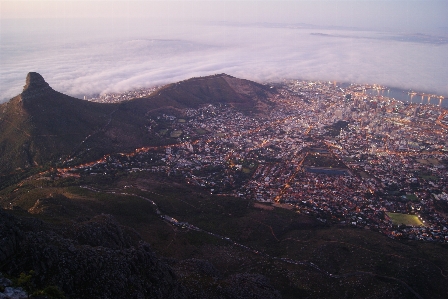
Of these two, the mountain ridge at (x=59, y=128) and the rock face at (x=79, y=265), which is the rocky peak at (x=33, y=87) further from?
the rock face at (x=79, y=265)

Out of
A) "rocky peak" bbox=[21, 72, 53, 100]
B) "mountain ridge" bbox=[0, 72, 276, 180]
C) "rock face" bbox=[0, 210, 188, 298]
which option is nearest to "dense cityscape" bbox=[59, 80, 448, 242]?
"mountain ridge" bbox=[0, 72, 276, 180]

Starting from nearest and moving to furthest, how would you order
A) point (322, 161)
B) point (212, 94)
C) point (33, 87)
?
point (33, 87)
point (322, 161)
point (212, 94)

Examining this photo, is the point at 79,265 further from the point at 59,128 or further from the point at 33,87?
the point at 33,87

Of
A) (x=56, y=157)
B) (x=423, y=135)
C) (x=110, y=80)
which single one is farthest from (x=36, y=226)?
(x=110, y=80)

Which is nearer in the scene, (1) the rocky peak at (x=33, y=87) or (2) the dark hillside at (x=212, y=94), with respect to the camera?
(1) the rocky peak at (x=33, y=87)

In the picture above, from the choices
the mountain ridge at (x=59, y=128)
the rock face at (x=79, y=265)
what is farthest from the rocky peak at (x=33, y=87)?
the rock face at (x=79, y=265)

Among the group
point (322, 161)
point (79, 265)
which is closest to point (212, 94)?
point (322, 161)

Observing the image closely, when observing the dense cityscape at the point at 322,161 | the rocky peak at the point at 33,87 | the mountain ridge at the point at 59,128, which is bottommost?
the dense cityscape at the point at 322,161
